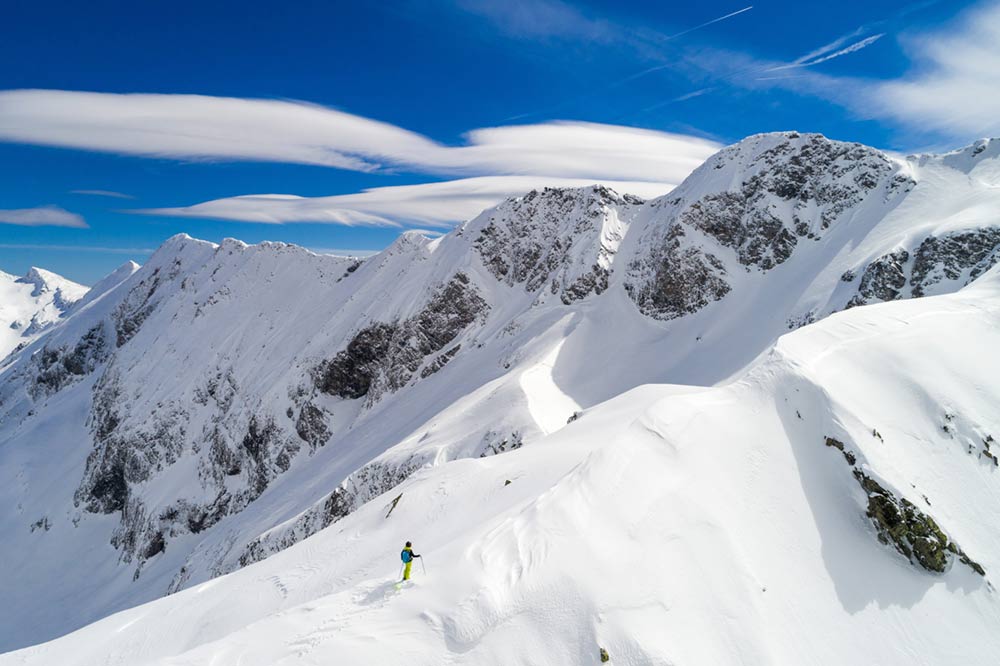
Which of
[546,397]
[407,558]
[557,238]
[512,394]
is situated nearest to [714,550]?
[407,558]

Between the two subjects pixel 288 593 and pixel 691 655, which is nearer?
pixel 691 655

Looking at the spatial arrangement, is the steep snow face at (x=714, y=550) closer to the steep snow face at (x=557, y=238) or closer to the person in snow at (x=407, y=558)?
the person in snow at (x=407, y=558)

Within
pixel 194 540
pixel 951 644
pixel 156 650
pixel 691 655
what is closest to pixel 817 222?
pixel 951 644

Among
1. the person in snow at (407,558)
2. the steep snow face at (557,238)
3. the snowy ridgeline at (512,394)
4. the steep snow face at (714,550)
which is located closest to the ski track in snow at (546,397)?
the snowy ridgeline at (512,394)

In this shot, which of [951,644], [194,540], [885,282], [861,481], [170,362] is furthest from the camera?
[170,362]

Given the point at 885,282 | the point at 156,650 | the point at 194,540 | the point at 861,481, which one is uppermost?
the point at 885,282

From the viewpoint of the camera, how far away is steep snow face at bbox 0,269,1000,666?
386 inches

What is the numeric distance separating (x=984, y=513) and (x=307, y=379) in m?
76.6

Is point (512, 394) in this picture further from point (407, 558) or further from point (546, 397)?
point (407, 558)

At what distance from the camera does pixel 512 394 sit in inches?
1695

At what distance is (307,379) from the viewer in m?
75.3

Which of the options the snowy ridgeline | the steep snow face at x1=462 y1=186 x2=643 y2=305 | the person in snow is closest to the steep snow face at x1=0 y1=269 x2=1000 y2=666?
the snowy ridgeline

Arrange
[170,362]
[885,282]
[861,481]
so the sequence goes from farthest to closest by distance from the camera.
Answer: [170,362], [885,282], [861,481]

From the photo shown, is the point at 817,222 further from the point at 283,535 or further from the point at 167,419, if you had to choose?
the point at 167,419
